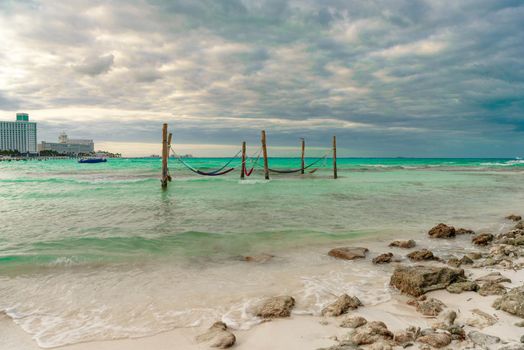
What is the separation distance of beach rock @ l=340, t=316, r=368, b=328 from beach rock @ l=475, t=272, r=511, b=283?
239cm

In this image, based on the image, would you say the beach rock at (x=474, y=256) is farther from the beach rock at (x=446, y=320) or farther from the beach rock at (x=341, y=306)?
the beach rock at (x=341, y=306)

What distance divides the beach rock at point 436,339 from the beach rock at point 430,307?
2.16ft

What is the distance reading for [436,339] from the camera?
126 inches

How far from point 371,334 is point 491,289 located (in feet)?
7.50

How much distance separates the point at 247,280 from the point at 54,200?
13973 mm

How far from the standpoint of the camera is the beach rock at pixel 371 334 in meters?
3.26

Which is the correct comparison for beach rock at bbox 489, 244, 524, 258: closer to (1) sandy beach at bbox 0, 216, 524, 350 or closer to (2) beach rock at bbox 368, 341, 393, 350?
(1) sandy beach at bbox 0, 216, 524, 350

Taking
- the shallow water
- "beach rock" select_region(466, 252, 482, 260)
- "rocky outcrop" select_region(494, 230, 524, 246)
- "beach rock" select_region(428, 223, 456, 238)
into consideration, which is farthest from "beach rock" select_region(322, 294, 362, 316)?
"rocky outcrop" select_region(494, 230, 524, 246)

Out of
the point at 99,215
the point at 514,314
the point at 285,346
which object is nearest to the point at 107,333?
the point at 285,346

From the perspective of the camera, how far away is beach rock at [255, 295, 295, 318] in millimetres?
4039

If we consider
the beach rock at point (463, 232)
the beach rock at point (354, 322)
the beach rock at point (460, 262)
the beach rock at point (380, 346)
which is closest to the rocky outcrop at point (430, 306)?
the beach rock at point (354, 322)

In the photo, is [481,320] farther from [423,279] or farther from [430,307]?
[423,279]

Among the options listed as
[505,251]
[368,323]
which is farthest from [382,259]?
[368,323]

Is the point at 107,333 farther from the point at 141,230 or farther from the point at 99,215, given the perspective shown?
the point at 99,215
